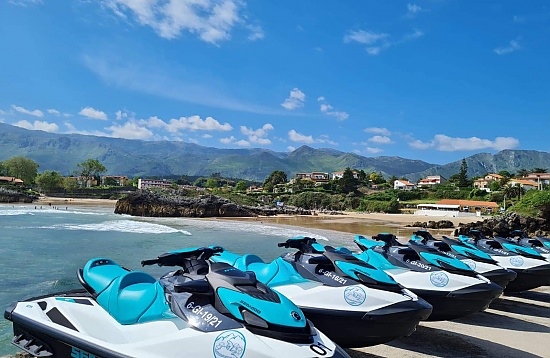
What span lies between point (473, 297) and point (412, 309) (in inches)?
72.4

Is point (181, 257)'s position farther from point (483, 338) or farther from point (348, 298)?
point (483, 338)

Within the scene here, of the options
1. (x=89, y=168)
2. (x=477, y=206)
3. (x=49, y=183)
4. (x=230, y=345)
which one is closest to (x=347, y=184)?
(x=477, y=206)

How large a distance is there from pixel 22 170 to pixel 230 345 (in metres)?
131

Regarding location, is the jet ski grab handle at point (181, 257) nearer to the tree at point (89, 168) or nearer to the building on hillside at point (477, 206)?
the building on hillside at point (477, 206)

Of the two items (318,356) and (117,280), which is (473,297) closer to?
(318,356)

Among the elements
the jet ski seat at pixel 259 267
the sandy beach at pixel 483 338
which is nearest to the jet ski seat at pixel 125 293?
the jet ski seat at pixel 259 267

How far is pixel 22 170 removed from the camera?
4496 inches

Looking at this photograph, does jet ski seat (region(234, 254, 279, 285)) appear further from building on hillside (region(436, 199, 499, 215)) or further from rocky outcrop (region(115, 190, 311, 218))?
building on hillside (region(436, 199, 499, 215))

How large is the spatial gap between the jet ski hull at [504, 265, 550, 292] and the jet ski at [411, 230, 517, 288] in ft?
2.72

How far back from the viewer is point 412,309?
14.5 feet

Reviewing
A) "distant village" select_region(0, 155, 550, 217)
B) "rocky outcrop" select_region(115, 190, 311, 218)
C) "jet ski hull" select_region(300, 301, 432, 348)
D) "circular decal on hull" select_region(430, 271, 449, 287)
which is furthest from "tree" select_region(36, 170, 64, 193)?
"jet ski hull" select_region(300, 301, 432, 348)

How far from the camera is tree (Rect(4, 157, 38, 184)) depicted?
374 ft

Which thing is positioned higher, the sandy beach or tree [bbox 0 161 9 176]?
tree [bbox 0 161 9 176]

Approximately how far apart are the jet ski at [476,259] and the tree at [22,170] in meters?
126
